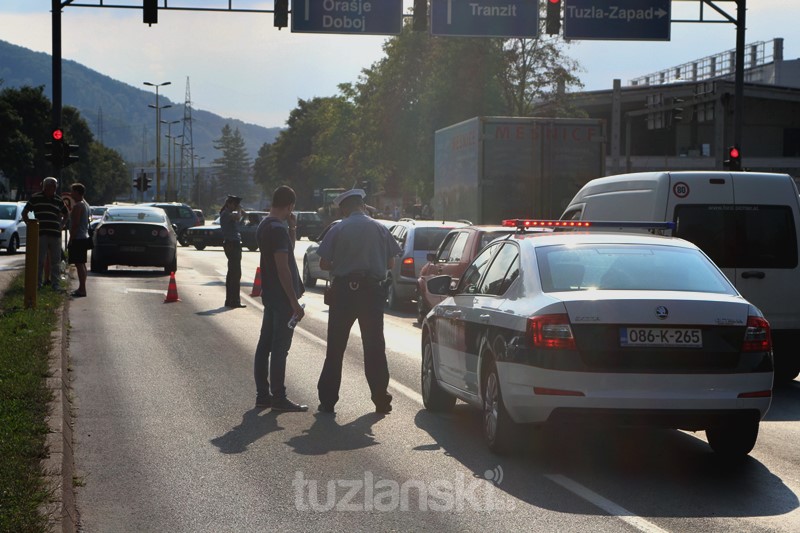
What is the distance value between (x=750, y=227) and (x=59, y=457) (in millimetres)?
7990

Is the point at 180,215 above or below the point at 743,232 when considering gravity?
below

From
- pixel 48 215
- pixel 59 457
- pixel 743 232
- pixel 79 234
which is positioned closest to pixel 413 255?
pixel 79 234

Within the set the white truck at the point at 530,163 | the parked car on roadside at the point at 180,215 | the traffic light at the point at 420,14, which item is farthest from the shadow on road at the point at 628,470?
the parked car on roadside at the point at 180,215

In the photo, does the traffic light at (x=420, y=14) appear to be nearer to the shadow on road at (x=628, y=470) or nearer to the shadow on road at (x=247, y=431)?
the shadow on road at (x=247, y=431)

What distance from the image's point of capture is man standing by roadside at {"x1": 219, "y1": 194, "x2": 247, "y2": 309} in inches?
840

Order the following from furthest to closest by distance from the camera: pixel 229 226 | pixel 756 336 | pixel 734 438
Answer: pixel 229 226 → pixel 734 438 → pixel 756 336

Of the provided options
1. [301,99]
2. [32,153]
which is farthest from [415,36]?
[301,99]

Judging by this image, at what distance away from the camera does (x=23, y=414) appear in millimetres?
9031

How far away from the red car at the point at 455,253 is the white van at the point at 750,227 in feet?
14.9

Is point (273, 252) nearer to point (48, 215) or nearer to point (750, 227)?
point (750, 227)

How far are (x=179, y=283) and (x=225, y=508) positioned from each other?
71.6 feet

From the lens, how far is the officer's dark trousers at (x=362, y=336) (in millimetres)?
10445

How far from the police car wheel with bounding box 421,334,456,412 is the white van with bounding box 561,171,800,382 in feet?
11.7

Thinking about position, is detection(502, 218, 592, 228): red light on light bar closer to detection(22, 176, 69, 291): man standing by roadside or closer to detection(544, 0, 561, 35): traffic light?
detection(22, 176, 69, 291): man standing by roadside
